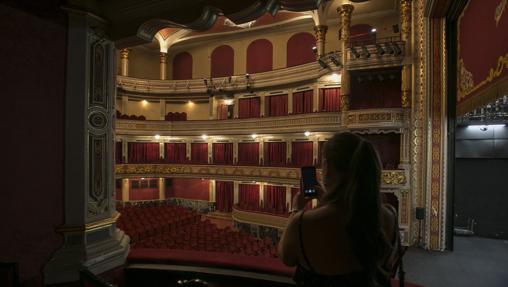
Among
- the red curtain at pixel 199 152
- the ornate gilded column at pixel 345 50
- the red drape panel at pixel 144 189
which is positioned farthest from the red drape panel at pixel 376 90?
the red drape panel at pixel 144 189

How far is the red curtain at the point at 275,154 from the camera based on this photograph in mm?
16078

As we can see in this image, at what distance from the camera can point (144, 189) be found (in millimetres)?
18844

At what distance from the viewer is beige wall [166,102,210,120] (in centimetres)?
2020

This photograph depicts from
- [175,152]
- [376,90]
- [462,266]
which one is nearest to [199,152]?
[175,152]

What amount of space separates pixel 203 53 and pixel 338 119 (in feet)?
37.8

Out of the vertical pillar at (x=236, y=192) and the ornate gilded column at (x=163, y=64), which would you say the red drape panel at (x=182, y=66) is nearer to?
the ornate gilded column at (x=163, y=64)

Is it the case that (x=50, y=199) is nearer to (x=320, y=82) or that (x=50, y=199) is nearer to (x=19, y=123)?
(x=19, y=123)

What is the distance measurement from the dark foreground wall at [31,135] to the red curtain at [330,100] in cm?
1361

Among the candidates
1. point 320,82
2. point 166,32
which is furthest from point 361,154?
point 166,32

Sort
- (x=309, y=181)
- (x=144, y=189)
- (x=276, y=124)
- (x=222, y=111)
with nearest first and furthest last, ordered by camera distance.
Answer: (x=309, y=181)
(x=276, y=124)
(x=144, y=189)
(x=222, y=111)

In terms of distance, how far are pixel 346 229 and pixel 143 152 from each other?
61.8 feet

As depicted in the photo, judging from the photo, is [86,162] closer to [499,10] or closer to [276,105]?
[499,10]

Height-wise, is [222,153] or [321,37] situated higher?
[321,37]

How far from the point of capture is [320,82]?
15.2 m
